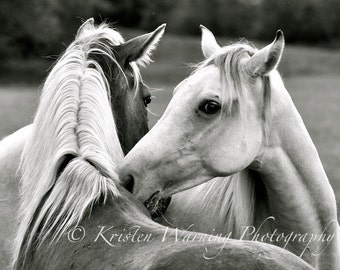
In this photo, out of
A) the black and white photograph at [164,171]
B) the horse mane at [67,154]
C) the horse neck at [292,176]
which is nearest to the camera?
the black and white photograph at [164,171]

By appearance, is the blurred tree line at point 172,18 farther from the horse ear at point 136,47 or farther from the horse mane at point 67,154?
the horse mane at point 67,154

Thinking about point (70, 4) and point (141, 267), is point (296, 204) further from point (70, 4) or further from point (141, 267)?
point (70, 4)

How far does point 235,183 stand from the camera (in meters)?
3.69

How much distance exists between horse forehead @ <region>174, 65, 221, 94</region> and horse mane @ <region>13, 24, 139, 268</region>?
46 cm

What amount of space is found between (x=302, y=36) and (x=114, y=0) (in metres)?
14.5

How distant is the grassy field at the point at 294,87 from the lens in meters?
14.7

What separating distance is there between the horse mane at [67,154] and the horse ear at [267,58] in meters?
0.83

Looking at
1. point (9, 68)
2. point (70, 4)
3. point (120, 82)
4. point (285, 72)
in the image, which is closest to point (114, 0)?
point (70, 4)

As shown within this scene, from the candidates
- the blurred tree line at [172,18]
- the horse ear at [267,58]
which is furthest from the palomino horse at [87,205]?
the blurred tree line at [172,18]

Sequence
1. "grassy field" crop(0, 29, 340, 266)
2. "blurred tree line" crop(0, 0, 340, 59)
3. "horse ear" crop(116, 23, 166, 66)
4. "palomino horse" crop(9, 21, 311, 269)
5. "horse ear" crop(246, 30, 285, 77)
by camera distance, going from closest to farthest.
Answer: "palomino horse" crop(9, 21, 311, 269), "horse ear" crop(246, 30, 285, 77), "horse ear" crop(116, 23, 166, 66), "grassy field" crop(0, 29, 340, 266), "blurred tree line" crop(0, 0, 340, 59)

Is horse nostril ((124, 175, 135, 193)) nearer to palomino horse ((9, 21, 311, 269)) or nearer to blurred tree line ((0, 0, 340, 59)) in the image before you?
palomino horse ((9, 21, 311, 269))

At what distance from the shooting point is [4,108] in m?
20.7

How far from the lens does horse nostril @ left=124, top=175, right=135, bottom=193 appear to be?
328 centimetres

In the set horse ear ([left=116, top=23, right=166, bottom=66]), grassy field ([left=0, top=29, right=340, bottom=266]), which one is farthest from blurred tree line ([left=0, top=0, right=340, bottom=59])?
horse ear ([left=116, top=23, right=166, bottom=66])
